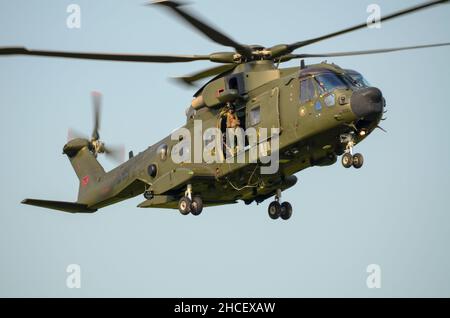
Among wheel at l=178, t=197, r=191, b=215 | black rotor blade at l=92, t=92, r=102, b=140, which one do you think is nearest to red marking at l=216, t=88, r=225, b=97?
wheel at l=178, t=197, r=191, b=215

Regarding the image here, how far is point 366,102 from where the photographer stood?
70.4ft

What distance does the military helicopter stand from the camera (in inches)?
858

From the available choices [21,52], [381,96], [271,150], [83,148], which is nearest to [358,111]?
[381,96]

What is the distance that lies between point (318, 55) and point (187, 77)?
147 inches

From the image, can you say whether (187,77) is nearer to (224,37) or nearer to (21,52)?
(224,37)

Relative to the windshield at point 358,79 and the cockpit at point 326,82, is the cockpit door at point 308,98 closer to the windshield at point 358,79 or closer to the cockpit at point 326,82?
the cockpit at point 326,82

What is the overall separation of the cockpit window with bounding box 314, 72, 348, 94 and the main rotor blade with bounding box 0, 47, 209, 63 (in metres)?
3.15

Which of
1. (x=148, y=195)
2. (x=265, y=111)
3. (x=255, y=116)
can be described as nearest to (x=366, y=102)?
(x=265, y=111)

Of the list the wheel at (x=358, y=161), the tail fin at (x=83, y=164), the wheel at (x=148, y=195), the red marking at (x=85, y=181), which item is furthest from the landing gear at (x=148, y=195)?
the wheel at (x=358, y=161)

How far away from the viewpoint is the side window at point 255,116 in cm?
2327

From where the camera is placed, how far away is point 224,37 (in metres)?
21.3

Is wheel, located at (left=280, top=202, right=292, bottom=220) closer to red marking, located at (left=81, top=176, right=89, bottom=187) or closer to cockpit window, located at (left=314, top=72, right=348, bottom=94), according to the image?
cockpit window, located at (left=314, top=72, right=348, bottom=94)

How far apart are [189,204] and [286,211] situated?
289 centimetres

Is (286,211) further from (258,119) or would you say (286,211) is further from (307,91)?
(307,91)
